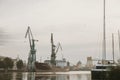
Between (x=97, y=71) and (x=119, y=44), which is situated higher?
(x=119, y=44)

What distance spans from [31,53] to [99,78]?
10039 cm

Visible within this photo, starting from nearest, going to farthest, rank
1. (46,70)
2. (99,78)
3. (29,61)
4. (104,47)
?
1. (99,78)
2. (104,47)
3. (29,61)
4. (46,70)

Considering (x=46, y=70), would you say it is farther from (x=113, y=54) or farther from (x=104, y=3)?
(x=104, y=3)

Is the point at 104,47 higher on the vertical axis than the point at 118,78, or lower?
higher

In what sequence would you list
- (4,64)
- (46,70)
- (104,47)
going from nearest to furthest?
(104,47), (4,64), (46,70)

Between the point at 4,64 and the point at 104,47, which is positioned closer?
the point at 104,47

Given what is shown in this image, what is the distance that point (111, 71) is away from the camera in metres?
30.0

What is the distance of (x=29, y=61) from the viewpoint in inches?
5527

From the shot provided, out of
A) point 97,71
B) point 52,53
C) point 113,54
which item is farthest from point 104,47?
point 52,53

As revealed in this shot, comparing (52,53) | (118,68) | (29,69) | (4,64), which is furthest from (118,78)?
(52,53)

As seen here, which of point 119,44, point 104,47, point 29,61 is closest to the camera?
point 104,47

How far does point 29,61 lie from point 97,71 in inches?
4047

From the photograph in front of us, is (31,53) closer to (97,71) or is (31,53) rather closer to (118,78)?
(97,71)

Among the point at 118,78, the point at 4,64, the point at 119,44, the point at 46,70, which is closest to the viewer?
the point at 118,78
